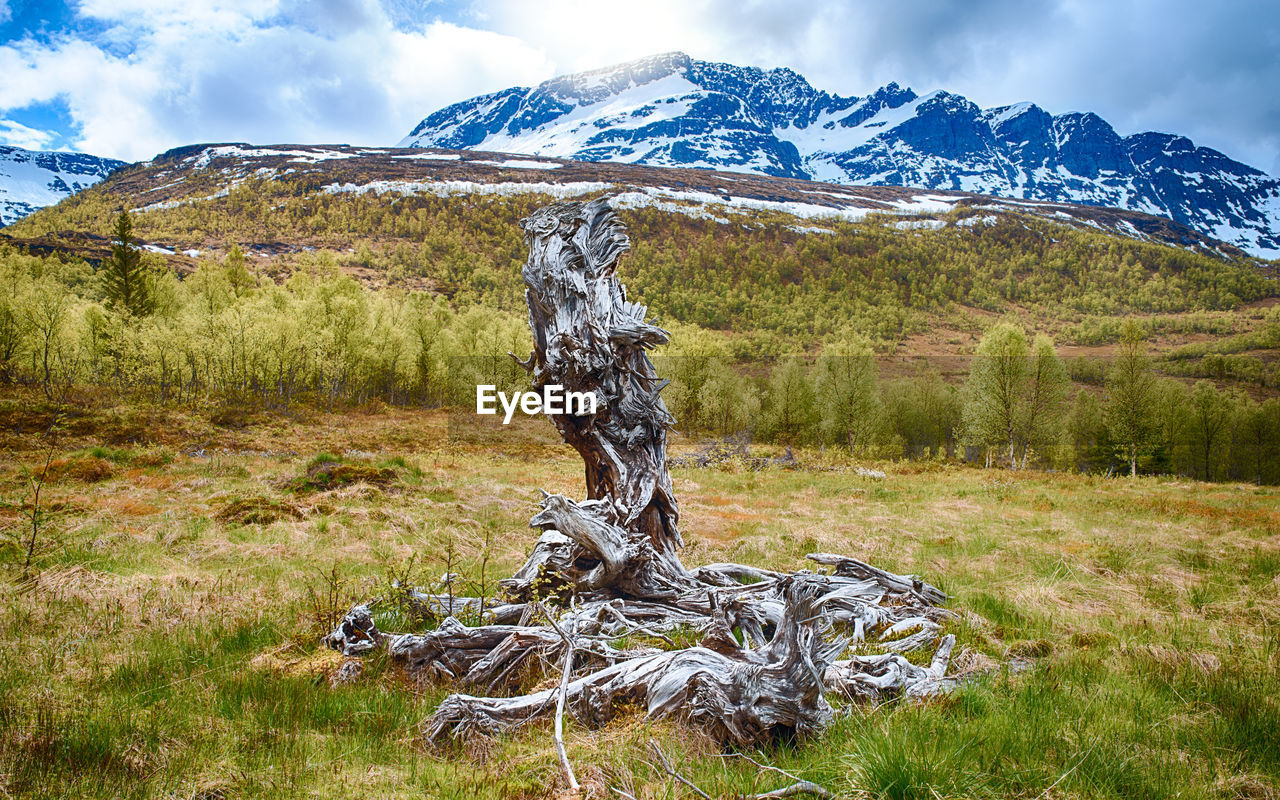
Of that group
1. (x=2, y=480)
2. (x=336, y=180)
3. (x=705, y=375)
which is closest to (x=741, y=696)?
(x=2, y=480)

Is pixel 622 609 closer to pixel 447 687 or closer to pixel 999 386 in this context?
pixel 447 687

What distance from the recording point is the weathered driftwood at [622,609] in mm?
3820

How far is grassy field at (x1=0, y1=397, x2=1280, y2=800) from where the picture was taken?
3201 mm

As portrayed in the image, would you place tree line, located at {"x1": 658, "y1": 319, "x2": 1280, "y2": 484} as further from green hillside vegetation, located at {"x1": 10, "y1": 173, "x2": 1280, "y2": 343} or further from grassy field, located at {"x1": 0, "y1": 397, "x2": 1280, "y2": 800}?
green hillside vegetation, located at {"x1": 10, "y1": 173, "x2": 1280, "y2": 343}

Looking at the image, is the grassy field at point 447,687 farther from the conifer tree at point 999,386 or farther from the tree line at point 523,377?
the tree line at point 523,377

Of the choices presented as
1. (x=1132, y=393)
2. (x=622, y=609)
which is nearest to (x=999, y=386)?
(x=1132, y=393)

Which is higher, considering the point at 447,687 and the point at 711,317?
the point at 711,317

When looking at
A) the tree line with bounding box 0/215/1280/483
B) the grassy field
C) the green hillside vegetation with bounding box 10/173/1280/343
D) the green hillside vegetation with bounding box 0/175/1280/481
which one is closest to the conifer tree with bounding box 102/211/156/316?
the tree line with bounding box 0/215/1280/483

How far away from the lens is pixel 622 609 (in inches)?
259

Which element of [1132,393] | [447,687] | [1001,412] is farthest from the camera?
[1001,412]

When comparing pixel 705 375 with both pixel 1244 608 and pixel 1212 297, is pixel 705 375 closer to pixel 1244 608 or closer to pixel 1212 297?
pixel 1244 608

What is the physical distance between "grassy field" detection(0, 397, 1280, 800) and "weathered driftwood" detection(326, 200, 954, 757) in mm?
258

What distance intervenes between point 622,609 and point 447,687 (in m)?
2.29

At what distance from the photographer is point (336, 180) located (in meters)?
177
